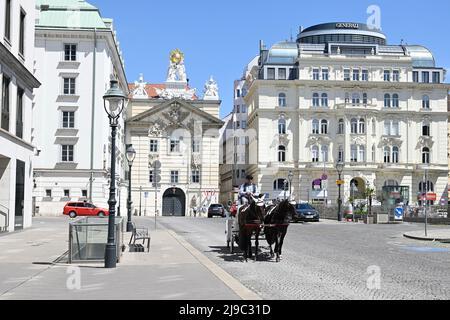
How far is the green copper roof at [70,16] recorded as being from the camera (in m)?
60.2

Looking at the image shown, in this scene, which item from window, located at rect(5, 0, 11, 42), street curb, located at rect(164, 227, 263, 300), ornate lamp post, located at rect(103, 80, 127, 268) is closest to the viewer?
street curb, located at rect(164, 227, 263, 300)

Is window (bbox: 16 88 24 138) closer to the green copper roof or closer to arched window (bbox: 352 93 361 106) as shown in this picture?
the green copper roof

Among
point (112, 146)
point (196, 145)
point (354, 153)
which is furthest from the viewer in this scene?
point (354, 153)

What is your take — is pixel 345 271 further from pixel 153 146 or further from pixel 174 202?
pixel 153 146

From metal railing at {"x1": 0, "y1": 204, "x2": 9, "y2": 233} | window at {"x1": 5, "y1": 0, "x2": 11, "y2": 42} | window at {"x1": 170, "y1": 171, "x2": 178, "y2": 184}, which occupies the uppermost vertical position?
window at {"x1": 5, "y1": 0, "x2": 11, "y2": 42}

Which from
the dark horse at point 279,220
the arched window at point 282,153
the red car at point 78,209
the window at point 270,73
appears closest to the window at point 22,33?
the dark horse at point 279,220

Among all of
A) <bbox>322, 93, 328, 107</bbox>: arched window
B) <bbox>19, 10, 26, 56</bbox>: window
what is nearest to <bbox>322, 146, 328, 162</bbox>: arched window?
<bbox>322, 93, 328, 107</bbox>: arched window

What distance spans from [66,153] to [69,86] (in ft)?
20.5

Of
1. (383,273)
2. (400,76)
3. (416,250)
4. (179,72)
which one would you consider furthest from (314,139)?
(383,273)

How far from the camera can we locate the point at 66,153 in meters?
60.6

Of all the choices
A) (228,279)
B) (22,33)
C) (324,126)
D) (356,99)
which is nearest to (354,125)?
(356,99)

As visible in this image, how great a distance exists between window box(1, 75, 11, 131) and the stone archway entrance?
55.2 m

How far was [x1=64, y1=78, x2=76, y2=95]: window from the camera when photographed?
198ft
